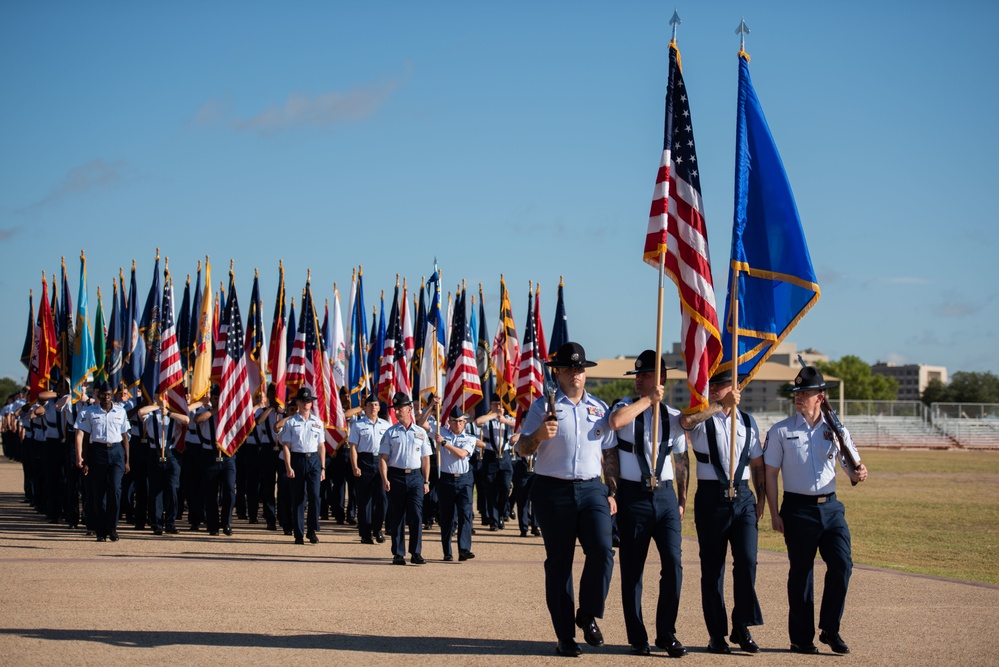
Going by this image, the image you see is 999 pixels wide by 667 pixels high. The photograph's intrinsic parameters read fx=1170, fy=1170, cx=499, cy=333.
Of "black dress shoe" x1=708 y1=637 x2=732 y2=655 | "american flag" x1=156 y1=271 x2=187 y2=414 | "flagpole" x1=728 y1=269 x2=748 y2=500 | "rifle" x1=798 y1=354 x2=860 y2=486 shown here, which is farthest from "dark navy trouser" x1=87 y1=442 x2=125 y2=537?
"rifle" x1=798 y1=354 x2=860 y2=486

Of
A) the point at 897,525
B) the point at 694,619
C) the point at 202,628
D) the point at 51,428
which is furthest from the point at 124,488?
the point at 897,525

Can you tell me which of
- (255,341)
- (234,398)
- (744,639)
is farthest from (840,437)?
(255,341)

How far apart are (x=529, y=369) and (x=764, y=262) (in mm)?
12393

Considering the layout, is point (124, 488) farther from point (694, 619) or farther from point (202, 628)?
point (694, 619)

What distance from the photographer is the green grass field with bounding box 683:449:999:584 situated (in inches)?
612

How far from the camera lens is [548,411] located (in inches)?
332

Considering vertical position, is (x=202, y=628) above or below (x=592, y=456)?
below

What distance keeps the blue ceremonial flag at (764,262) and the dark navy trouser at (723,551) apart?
1205 mm

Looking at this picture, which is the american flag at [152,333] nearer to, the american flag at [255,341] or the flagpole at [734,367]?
the american flag at [255,341]

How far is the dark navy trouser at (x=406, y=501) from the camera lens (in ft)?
48.2

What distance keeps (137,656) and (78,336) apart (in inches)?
551

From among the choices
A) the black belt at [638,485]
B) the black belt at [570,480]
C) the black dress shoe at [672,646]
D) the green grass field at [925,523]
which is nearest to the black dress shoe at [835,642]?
the black dress shoe at [672,646]

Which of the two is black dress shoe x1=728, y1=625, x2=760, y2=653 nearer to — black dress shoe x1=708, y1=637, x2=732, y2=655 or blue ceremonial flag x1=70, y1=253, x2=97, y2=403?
black dress shoe x1=708, y1=637, x2=732, y2=655

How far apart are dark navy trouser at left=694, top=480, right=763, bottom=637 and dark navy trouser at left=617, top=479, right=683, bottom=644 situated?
28 centimetres
